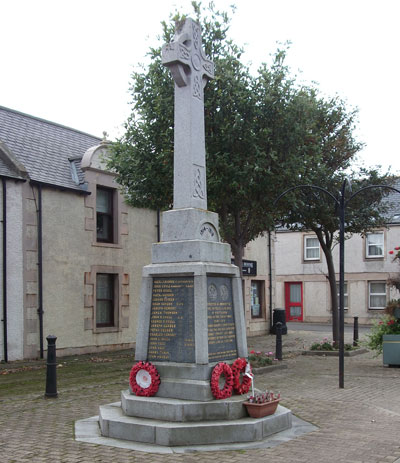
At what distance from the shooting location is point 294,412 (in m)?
9.48

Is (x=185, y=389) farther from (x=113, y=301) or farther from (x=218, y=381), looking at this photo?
(x=113, y=301)

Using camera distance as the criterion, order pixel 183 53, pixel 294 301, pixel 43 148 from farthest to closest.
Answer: pixel 294 301, pixel 43 148, pixel 183 53

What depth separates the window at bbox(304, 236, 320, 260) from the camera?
3866 centimetres

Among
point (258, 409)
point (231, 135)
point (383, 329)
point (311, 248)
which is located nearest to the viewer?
point (258, 409)

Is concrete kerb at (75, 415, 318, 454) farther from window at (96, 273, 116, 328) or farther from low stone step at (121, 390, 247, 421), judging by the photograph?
window at (96, 273, 116, 328)

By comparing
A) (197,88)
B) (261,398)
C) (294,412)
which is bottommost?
(294,412)

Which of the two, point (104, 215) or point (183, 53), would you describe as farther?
point (104, 215)

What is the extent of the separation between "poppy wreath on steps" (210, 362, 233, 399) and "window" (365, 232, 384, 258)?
29964 mm

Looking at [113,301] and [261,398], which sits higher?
[113,301]

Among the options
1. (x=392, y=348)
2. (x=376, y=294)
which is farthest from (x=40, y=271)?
(x=376, y=294)

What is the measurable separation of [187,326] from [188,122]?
9.87 feet

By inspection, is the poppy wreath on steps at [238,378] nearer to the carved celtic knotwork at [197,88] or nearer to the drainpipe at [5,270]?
the carved celtic knotwork at [197,88]

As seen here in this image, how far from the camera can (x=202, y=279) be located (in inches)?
317

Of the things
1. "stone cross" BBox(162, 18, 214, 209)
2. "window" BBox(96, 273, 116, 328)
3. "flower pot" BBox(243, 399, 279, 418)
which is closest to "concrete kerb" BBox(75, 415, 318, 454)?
"flower pot" BBox(243, 399, 279, 418)
